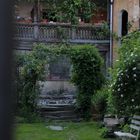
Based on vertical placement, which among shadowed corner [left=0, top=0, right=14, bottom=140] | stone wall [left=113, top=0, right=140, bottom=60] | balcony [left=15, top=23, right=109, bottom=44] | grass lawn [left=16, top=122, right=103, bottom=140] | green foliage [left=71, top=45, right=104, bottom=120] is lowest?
grass lawn [left=16, top=122, right=103, bottom=140]

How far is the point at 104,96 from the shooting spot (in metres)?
17.5

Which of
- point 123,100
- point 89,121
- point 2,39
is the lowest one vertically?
point 89,121

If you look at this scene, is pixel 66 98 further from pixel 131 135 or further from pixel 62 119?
pixel 131 135

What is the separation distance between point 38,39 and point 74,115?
364 inches

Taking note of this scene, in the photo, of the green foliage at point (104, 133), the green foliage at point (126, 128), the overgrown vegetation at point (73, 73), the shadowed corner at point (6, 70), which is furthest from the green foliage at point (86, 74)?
the shadowed corner at point (6, 70)

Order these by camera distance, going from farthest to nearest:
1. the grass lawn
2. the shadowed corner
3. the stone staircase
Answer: the stone staircase
the grass lawn
the shadowed corner

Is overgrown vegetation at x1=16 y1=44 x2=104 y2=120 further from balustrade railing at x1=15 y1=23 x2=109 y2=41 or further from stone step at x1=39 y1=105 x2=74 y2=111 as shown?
balustrade railing at x1=15 y1=23 x2=109 y2=41

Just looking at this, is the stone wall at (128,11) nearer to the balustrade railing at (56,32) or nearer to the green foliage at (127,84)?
the balustrade railing at (56,32)

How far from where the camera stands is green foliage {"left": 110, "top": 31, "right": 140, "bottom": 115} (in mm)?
12039

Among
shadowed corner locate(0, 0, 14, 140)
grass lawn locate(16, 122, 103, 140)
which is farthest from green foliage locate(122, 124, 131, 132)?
shadowed corner locate(0, 0, 14, 140)

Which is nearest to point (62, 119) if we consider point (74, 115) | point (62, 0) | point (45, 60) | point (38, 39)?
point (74, 115)

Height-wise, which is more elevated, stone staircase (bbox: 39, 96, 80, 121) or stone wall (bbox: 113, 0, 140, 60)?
stone wall (bbox: 113, 0, 140, 60)

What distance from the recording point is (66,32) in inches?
1069

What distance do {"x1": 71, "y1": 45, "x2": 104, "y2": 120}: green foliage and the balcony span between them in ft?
26.5
